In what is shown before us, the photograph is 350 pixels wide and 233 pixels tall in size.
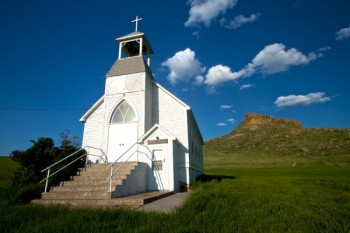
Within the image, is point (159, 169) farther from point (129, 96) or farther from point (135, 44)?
point (135, 44)

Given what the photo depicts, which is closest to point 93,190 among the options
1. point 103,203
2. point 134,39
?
point 103,203

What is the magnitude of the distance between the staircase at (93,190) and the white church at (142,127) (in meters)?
1.71

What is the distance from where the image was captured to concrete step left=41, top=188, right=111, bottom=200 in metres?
8.88

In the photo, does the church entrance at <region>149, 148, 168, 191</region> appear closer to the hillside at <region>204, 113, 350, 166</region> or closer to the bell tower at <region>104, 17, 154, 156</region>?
the bell tower at <region>104, 17, 154, 156</region>

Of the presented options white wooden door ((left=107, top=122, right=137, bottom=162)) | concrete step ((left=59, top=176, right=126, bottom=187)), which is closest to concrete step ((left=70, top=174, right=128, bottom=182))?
concrete step ((left=59, top=176, right=126, bottom=187))

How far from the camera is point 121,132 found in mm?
15758

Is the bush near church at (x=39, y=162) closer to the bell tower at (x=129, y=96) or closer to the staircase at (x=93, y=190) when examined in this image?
the staircase at (x=93, y=190)

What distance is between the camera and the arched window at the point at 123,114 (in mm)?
16031

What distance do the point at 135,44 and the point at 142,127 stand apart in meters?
8.75

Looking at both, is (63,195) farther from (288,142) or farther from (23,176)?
(288,142)

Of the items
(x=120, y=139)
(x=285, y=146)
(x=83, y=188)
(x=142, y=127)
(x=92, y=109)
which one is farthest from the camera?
(x=285, y=146)

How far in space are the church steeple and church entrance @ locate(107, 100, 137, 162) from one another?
5.21m

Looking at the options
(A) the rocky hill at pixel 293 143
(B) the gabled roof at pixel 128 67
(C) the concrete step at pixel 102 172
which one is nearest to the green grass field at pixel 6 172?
(C) the concrete step at pixel 102 172

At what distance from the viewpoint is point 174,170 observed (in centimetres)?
1355
